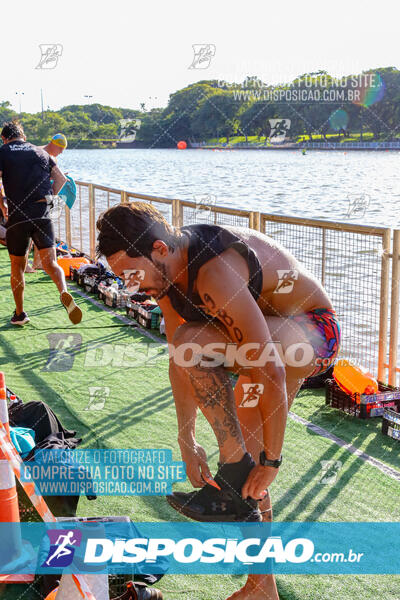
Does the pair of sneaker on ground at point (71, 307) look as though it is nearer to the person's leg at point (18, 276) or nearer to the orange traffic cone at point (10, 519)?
the person's leg at point (18, 276)

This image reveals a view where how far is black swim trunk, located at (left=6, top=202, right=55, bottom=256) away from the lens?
287 inches

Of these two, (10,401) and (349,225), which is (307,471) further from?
(349,225)

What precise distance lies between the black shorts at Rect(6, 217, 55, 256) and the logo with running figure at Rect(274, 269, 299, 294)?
4902mm

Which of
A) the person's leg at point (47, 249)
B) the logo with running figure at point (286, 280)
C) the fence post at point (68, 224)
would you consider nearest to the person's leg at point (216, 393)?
the logo with running figure at point (286, 280)

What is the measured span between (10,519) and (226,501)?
93cm

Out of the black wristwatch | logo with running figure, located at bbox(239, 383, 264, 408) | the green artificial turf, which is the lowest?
the green artificial turf

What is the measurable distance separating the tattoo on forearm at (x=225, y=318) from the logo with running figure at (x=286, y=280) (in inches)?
15.7

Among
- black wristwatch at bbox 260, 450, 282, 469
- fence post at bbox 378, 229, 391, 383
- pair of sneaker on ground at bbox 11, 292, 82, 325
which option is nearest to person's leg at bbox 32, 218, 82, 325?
pair of sneaker on ground at bbox 11, 292, 82, 325

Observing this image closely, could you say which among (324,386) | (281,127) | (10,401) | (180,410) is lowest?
(324,386)

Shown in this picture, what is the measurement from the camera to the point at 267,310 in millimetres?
2832

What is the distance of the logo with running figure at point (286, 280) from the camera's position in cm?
275

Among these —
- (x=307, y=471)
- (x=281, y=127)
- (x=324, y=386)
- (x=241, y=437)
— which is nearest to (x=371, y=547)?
(x=307, y=471)

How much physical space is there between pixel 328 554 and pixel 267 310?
1.23 meters

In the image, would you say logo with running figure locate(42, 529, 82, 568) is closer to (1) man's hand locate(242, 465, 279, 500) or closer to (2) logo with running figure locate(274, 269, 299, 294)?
(1) man's hand locate(242, 465, 279, 500)
